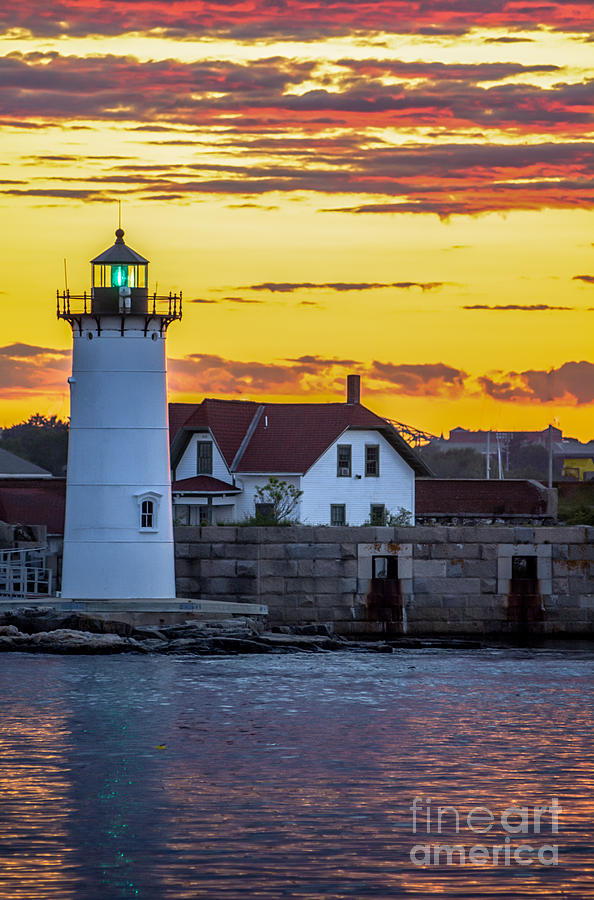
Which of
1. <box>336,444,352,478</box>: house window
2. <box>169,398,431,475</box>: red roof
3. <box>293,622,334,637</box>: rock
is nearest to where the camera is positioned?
<box>293,622,334,637</box>: rock

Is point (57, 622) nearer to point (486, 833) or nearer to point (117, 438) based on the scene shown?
point (117, 438)

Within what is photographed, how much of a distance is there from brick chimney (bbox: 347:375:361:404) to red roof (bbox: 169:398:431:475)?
2.09 metres

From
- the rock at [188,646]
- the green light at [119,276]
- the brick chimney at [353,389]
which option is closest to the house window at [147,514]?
the rock at [188,646]

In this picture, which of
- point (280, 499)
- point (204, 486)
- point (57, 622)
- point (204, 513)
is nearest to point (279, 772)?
point (57, 622)

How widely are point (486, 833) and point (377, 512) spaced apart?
123 ft

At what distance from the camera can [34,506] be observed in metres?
52.8

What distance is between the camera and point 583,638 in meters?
47.4

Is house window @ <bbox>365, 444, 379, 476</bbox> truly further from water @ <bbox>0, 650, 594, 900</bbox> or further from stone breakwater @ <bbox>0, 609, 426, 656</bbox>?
water @ <bbox>0, 650, 594, 900</bbox>

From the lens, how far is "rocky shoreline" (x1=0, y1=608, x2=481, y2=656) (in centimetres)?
3931

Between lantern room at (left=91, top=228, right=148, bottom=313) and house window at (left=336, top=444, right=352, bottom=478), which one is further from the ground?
lantern room at (left=91, top=228, right=148, bottom=313)

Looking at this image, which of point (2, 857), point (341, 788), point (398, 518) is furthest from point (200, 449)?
point (2, 857)

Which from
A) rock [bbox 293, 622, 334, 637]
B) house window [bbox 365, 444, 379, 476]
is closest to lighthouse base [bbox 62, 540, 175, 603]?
rock [bbox 293, 622, 334, 637]

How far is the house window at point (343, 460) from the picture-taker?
2301 inches

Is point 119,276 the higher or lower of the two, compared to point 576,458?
lower
